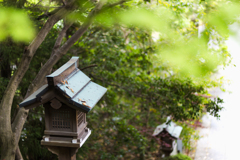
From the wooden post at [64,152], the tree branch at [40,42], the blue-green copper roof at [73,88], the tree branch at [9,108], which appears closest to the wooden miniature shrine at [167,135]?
the blue-green copper roof at [73,88]

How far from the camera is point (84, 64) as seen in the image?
6.58 metres

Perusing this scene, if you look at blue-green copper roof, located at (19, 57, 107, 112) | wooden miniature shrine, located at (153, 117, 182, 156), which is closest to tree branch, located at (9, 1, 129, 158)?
blue-green copper roof, located at (19, 57, 107, 112)

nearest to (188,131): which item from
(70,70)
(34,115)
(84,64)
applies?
(84,64)

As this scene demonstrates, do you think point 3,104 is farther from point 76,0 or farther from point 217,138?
point 217,138

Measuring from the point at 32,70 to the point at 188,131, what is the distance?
191 inches

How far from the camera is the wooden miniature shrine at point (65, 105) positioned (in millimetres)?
2803

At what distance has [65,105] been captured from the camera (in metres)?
3.01

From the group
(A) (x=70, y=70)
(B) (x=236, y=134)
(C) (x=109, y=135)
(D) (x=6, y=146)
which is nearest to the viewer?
(A) (x=70, y=70)

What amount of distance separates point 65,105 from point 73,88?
0.26 meters

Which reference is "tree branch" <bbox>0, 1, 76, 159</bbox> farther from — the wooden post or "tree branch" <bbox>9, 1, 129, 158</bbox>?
the wooden post

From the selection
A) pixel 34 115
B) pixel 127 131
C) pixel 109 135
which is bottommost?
pixel 109 135

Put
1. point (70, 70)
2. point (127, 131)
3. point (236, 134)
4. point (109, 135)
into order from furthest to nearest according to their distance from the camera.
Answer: point (236, 134) < point (109, 135) < point (127, 131) < point (70, 70)

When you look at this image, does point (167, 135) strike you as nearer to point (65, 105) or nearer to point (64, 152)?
point (64, 152)

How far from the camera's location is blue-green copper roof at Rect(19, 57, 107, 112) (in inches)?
108
